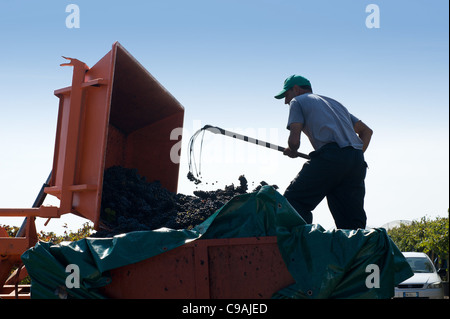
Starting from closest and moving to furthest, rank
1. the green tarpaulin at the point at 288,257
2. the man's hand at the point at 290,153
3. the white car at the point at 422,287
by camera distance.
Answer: the green tarpaulin at the point at 288,257 < the man's hand at the point at 290,153 < the white car at the point at 422,287

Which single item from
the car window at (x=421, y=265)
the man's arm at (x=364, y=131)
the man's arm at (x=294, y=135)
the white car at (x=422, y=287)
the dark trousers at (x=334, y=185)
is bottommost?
the white car at (x=422, y=287)

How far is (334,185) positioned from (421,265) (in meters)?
9.33

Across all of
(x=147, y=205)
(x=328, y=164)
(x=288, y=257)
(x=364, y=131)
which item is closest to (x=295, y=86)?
(x=364, y=131)

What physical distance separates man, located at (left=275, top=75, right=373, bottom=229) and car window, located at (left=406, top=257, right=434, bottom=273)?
877cm

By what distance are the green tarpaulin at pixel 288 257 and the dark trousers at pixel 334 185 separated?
811 millimetres

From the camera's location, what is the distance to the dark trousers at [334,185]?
13.4 feet

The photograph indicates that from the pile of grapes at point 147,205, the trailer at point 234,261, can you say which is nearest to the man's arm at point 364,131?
the pile of grapes at point 147,205

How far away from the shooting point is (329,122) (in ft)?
13.9

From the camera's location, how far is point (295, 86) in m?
4.71

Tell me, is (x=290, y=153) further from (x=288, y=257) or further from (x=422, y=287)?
(x=422, y=287)

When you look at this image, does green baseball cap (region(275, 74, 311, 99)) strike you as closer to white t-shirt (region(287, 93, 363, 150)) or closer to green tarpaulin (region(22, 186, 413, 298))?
white t-shirt (region(287, 93, 363, 150))

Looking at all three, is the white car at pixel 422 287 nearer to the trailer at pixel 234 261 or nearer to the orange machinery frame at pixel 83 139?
the orange machinery frame at pixel 83 139

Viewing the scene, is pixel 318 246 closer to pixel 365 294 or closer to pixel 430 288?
pixel 365 294
